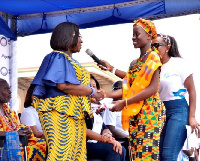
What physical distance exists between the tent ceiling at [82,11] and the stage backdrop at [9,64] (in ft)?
1.18

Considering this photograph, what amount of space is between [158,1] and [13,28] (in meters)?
2.93

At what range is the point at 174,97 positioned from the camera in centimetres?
380

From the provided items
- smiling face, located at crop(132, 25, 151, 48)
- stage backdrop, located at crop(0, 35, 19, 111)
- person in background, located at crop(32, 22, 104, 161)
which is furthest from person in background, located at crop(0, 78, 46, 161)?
stage backdrop, located at crop(0, 35, 19, 111)

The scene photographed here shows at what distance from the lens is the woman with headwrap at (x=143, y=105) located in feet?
10.6

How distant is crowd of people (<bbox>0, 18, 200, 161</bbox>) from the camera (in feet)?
9.97

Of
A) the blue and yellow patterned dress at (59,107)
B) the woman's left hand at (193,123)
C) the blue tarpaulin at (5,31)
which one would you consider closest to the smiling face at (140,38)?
the blue and yellow patterned dress at (59,107)

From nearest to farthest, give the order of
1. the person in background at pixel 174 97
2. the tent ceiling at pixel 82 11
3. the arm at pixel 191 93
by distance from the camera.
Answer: the person in background at pixel 174 97
the arm at pixel 191 93
the tent ceiling at pixel 82 11

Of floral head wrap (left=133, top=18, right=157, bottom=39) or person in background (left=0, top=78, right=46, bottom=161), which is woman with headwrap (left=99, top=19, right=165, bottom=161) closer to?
floral head wrap (left=133, top=18, right=157, bottom=39)

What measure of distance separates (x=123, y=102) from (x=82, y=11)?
418cm

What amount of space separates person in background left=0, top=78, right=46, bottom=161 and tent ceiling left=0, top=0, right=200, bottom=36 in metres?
2.40

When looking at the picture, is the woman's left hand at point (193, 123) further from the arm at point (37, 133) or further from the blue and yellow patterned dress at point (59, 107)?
the arm at point (37, 133)

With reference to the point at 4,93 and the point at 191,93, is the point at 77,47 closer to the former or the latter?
the point at 191,93

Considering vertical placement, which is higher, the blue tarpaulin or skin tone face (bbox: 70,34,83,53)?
the blue tarpaulin

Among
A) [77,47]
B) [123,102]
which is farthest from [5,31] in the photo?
[123,102]
